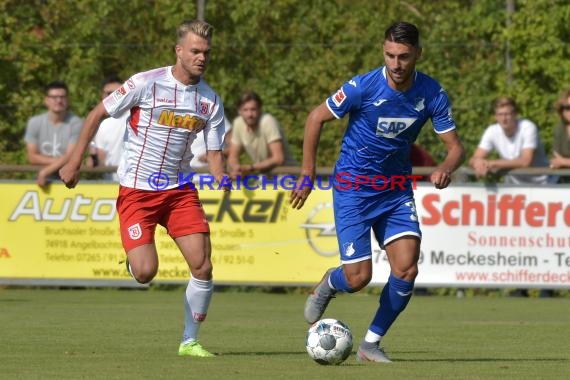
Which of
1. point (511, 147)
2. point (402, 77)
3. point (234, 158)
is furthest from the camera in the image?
point (234, 158)

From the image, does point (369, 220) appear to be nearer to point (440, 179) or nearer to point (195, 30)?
point (440, 179)

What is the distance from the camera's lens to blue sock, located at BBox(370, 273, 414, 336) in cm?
952

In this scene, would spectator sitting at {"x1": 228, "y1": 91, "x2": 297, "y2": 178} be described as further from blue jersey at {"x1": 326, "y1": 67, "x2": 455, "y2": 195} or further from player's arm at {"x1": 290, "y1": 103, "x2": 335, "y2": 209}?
player's arm at {"x1": 290, "y1": 103, "x2": 335, "y2": 209}

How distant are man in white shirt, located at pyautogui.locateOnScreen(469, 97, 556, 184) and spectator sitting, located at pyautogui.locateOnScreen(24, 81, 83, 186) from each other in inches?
176

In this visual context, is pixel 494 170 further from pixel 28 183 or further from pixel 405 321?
pixel 28 183

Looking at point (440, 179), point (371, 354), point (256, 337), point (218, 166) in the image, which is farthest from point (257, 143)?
point (440, 179)

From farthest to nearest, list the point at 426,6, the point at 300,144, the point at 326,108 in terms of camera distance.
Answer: the point at 426,6 → the point at 300,144 → the point at 326,108

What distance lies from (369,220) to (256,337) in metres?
2.12

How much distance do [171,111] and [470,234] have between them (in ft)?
21.4

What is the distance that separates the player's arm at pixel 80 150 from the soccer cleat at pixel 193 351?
1.31m

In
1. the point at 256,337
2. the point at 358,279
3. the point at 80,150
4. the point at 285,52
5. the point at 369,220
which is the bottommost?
the point at 285,52

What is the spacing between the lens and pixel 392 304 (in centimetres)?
953

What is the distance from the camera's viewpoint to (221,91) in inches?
934

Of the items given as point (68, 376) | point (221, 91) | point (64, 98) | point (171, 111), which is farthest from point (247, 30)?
point (68, 376)
